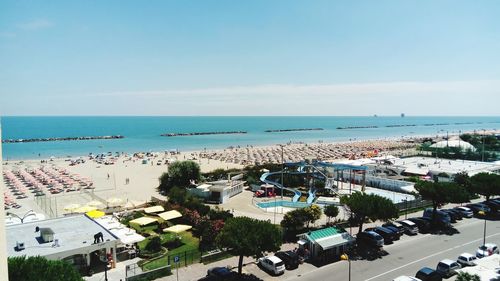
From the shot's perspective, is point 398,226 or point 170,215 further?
point 170,215

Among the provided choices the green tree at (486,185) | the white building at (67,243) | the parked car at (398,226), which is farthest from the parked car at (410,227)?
the white building at (67,243)

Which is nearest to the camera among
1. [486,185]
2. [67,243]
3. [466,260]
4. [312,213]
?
[466,260]

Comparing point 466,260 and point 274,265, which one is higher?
point 274,265

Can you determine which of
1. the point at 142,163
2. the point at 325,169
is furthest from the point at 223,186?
the point at 142,163

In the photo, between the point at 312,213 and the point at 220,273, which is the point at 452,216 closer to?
the point at 312,213

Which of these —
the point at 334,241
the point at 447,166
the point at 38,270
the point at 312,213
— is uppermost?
the point at 38,270

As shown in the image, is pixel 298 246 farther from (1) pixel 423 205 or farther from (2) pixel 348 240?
(1) pixel 423 205

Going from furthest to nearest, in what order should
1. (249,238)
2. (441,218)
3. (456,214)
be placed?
(456,214) < (441,218) < (249,238)

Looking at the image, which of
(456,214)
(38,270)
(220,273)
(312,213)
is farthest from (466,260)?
(38,270)
